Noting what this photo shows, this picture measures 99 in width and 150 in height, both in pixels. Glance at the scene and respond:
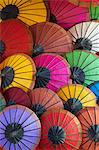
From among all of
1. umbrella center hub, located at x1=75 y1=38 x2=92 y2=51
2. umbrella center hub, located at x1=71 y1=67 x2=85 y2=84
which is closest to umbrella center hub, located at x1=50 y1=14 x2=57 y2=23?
umbrella center hub, located at x1=75 y1=38 x2=92 y2=51

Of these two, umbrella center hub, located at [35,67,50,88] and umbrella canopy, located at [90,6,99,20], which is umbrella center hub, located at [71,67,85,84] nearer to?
umbrella center hub, located at [35,67,50,88]

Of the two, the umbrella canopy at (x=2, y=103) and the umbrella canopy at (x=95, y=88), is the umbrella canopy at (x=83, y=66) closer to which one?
the umbrella canopy at (x=95, y=88)

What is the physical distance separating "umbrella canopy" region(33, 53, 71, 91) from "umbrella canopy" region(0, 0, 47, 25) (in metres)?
0.22

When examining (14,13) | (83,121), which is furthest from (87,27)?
(83,121)

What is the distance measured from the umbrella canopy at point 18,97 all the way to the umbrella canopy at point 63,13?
413mm

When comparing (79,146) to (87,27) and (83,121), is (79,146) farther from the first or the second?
(87,27)

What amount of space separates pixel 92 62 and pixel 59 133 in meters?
0.38

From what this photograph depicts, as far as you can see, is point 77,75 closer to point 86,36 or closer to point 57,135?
point 86,36

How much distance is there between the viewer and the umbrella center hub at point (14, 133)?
1.24 metres

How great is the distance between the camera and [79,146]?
129 cm

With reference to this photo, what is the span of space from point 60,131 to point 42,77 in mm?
264

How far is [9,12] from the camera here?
1547mm

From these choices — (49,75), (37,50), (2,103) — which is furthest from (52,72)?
(2,103)

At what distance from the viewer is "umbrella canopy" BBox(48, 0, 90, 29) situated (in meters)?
1.58
